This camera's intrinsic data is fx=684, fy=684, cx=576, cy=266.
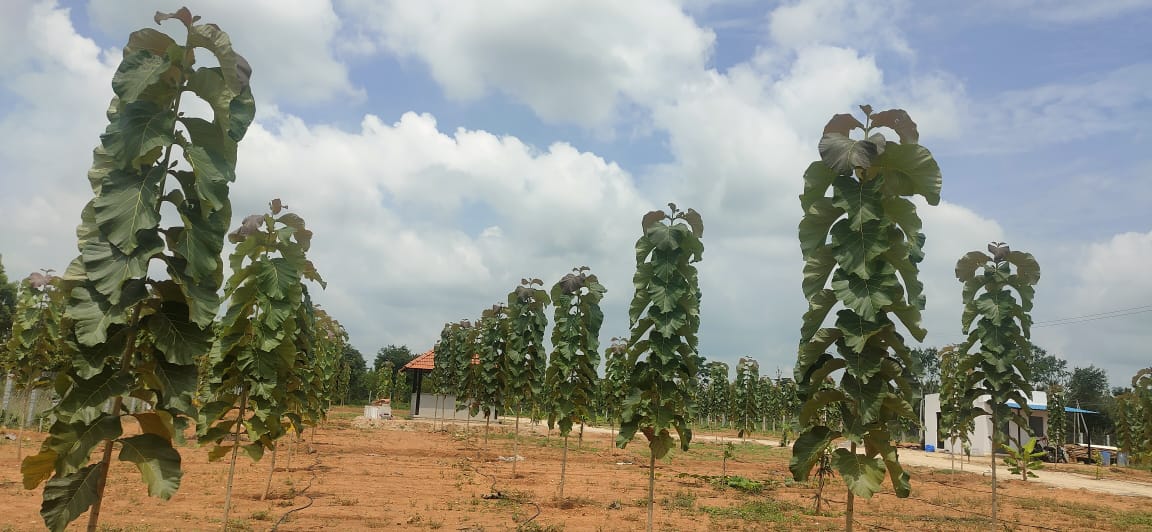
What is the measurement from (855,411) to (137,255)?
6.07 m

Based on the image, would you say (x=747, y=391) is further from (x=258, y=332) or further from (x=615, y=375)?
(x=258, y=332)

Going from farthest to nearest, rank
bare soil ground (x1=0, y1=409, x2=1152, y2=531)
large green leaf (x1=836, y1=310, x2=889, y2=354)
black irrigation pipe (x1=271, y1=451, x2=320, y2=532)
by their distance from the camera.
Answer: bare soil ground (x1=0, y1=409, x2=1152, y2=531) < black irrigation pipe (x1=271, y1=451, x2=320, y2=532) < large green leaf (x1=836, y1=310, x2=889, y2=354)

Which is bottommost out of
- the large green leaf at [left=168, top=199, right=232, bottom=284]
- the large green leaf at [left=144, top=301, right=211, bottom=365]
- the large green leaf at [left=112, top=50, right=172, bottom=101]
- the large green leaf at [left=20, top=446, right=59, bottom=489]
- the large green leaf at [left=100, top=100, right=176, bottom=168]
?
the large green leaf at [left=20, top=446, right=59, bottom=489]

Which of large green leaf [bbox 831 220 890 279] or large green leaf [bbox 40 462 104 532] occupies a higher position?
large green leaf [bbox 831 220 890 279]

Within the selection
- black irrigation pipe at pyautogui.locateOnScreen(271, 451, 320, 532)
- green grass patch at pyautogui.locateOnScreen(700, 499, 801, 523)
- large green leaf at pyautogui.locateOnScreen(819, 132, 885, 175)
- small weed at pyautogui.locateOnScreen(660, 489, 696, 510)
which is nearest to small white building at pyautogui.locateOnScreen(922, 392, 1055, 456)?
green grass patch at pyautogui.locateOnScreen(700, 499, 801, 523)

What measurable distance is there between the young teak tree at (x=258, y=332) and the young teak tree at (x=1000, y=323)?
36.9ft

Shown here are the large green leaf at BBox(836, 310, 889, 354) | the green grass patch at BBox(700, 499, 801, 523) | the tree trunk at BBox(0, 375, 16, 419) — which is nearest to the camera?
the large green leaf at BBox(836, 310, 889, 354)

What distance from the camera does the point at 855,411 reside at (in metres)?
6.38

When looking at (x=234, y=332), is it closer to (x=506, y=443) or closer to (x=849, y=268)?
(x=849, y=268)

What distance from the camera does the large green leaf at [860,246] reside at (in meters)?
6.11

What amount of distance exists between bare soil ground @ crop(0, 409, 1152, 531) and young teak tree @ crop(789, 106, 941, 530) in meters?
7.28

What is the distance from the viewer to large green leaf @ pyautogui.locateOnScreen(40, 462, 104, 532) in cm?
469

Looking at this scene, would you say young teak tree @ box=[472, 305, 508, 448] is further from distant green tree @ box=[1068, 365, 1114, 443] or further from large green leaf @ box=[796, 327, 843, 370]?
distant green tree @ box=[1068, 365, 1114, 443]

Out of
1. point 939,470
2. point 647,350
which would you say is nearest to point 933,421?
point 939,470
